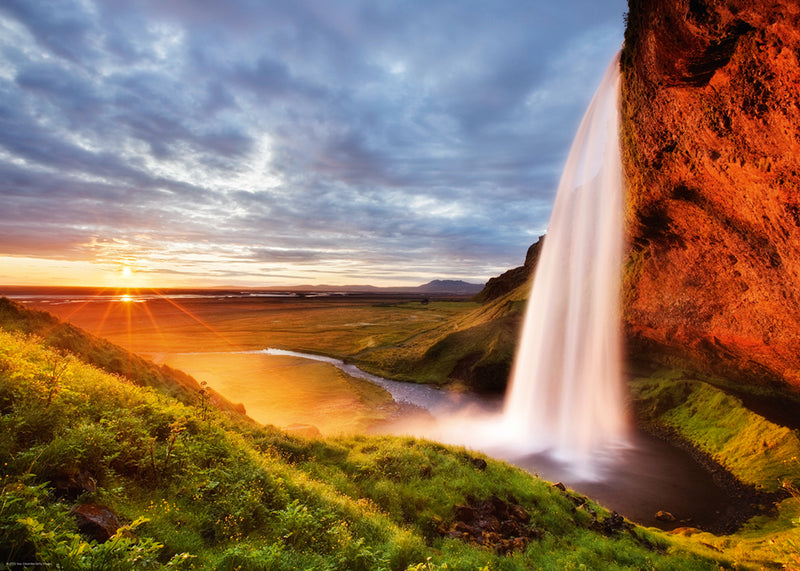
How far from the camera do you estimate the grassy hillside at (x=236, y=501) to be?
575 cm

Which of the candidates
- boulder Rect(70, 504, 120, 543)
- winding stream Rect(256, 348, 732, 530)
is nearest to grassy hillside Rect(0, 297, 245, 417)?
boulder Rect(70, 504, 120, 543)

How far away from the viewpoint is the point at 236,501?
8250mm

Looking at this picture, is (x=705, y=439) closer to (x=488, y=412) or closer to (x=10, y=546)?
(x=488, y=412)

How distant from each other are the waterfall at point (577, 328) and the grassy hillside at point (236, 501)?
12.9 meters

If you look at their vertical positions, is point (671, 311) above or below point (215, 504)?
above

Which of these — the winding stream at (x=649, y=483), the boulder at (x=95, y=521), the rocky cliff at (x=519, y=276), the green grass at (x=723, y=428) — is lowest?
the winding stream at (x=649, y=483)

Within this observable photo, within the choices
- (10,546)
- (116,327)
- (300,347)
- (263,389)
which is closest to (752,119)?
(10,546)

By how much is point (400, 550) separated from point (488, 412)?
25.3m

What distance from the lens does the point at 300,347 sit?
59.5 m

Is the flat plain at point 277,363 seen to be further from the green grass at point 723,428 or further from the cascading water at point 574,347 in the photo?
the green grass at point 723,428

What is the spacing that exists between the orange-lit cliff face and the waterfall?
4.26 meters

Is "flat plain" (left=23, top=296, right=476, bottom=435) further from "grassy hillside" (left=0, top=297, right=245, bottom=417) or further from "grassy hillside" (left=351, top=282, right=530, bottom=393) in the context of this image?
"grassy hillside" (left=0, top=297, right=245, bottom=417)

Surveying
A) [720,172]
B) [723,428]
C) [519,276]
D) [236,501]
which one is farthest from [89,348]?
[519,276]

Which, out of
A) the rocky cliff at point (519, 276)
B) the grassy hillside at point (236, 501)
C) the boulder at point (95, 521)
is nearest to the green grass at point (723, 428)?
the grassy hillside at point (236, 501)
